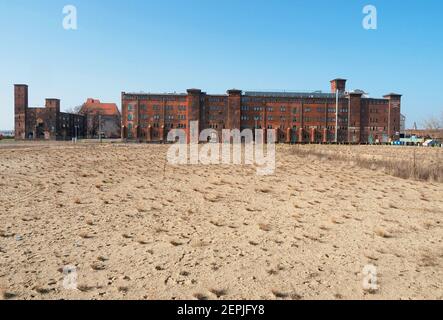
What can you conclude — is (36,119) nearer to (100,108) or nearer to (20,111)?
(20,111)

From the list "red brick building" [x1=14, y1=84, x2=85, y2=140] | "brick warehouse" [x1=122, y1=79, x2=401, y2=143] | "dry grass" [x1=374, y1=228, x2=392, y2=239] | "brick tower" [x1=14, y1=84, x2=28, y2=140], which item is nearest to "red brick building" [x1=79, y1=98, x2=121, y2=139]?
"red brick building" [x1=14, y1=84, x2=85, y2=140]

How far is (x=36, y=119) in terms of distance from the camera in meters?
97.7

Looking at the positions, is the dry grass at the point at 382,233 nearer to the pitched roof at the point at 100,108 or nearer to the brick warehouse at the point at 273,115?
the brick warehouse at the point at 273,115

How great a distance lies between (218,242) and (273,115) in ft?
293

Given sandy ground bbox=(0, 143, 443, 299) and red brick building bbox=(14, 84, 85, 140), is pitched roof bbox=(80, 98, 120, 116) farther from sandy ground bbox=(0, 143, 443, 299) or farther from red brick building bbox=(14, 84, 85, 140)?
sandy ground bbox=(0, 143, 443, 299)

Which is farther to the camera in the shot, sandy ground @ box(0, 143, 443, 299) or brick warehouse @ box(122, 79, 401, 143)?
brick warehouse @ box(122, 79, 401, 143)

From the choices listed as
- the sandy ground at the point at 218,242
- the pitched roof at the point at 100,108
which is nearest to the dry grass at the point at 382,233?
the sandy ground at the point at 218,242

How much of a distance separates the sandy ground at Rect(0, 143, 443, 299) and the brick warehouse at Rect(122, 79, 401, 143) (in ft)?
258

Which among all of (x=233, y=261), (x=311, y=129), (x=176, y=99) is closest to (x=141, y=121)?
(x=176, y=99)

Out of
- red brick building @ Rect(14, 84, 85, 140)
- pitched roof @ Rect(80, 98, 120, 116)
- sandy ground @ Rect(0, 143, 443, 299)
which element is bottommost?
sandy ground @ Rect(0, 143, 443, 299)

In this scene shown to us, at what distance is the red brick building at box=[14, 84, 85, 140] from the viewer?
9562 centimetres

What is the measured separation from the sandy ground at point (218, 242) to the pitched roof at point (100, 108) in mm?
117152

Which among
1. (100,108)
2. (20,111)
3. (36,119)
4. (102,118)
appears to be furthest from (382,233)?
(100,108)
